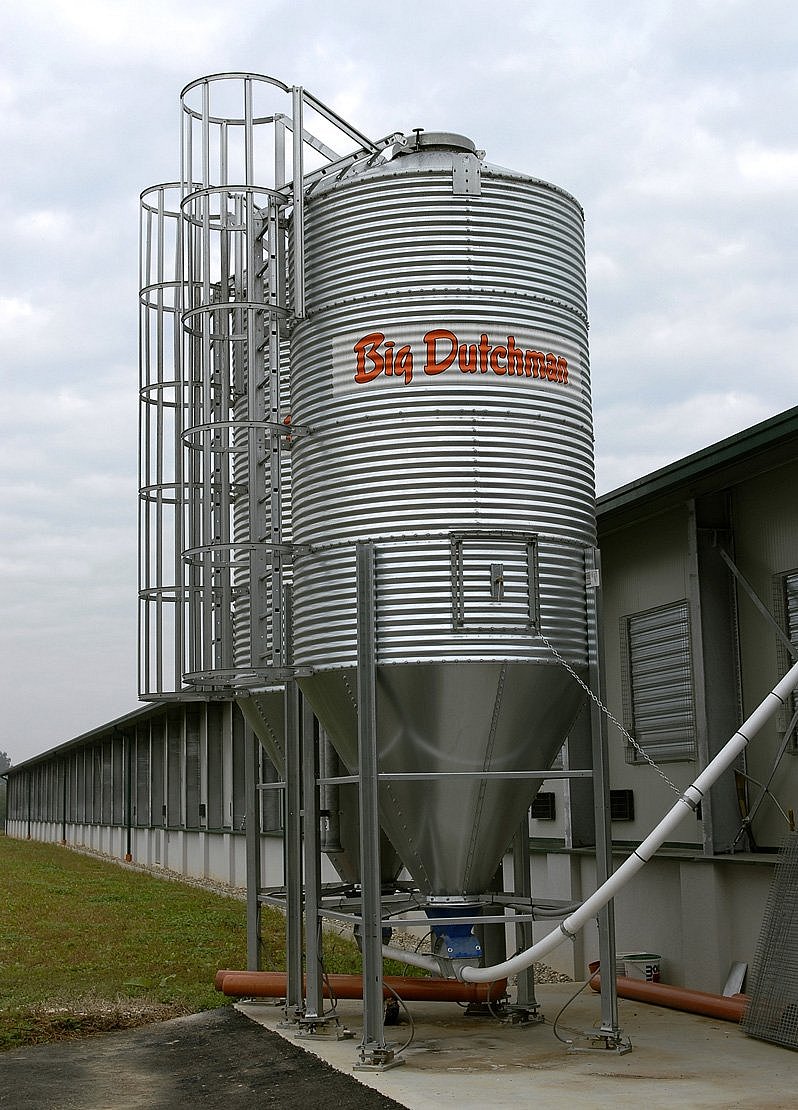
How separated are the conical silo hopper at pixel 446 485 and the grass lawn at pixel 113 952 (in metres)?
3.92

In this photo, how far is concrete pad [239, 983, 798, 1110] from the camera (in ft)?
27.2

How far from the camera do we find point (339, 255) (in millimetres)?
10633

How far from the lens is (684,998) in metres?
11.7

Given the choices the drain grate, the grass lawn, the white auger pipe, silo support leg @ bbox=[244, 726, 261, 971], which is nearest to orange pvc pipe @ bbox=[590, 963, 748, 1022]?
the drain grate

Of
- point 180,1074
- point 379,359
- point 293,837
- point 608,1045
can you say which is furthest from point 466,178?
point 180,1074

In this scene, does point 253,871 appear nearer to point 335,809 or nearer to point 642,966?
point 335,809

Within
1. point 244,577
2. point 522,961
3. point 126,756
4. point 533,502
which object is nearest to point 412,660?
point 533,502

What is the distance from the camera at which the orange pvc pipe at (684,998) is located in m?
11.1

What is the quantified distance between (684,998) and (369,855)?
12.6 ft

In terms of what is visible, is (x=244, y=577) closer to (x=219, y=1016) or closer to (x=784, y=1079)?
(x=219, y=1016)

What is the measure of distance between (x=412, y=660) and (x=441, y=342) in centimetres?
245

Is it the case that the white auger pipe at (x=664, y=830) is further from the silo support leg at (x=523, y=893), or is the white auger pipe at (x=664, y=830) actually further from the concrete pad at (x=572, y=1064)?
the silo support leg at (x=523, y=893)

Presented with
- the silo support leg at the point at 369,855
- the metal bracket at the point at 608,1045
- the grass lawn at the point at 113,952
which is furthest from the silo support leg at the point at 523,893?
the grass lawn at the point at 113,952

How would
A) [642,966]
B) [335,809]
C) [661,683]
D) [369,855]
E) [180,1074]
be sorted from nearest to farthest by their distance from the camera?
[369,855] → [180,1074] → [335,809] → [642,966] → [661,683]
